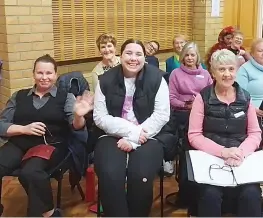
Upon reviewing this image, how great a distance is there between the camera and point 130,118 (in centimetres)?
279

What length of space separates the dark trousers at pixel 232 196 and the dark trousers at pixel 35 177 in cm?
92

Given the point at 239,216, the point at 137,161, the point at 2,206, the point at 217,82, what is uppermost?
the point at 217,82

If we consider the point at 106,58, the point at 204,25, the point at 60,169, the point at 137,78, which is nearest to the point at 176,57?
the point at 106,58

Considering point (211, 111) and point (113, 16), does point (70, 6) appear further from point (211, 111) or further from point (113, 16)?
point (211, 111)

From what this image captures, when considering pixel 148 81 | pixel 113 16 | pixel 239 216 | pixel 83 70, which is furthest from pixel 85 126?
pixel 113 16

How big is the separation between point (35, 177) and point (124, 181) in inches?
21.1

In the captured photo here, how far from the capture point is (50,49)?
13.0ft

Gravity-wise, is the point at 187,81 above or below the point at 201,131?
above

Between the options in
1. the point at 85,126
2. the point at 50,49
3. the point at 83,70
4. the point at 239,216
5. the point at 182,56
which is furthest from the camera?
the point at 83,70

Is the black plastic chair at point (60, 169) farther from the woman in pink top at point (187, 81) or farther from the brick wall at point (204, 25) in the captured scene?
the brick wall at point (204, 25)

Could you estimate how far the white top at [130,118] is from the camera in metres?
2.67

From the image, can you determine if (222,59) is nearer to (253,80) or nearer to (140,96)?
(140,96)

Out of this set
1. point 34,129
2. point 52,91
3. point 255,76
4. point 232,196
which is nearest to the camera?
point 232,196

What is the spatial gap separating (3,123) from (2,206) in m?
0.64
